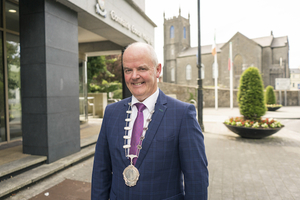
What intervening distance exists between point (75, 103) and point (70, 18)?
2.21 m

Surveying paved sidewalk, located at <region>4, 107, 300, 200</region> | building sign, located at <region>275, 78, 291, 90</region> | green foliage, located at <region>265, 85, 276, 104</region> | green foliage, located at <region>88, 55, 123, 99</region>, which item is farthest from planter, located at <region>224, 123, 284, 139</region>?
building sign, located at <region>275, 78, 291, 90</region>

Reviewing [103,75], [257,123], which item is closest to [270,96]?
[257,123]

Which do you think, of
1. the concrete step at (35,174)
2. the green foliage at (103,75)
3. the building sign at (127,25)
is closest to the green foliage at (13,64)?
the building sign at (127,25)

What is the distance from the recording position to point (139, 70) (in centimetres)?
146

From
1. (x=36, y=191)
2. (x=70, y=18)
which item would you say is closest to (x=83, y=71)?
(x=70, y=18)

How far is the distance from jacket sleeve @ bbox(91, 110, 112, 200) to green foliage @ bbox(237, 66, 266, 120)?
26.4 ft

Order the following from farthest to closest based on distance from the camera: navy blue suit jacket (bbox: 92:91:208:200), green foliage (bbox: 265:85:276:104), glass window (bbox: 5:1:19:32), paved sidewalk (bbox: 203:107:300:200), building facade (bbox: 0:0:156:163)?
1. green foliage (bbox: 265:85:276:104)
2. glass window (bbox: 5:1:19:32)
3. building facade (bbox: 0:0:156:163)
4. paved sidewalk (bbox: 203:107:300:200)
5. navy blue suit jacket (bbox: 92:91:208:200)

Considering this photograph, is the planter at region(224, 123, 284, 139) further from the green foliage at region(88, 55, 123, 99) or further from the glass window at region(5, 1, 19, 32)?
the green foliage at region(88, 55, 123, 99)

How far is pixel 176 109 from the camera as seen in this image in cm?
154

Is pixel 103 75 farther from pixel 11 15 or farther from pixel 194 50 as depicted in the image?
pixel 194 50

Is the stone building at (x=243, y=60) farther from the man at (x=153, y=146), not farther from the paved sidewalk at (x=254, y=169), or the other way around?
the man at (x=153, y=146)

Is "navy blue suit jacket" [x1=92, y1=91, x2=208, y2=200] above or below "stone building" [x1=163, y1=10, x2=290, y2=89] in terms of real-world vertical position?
below

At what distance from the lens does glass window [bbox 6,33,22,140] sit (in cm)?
666

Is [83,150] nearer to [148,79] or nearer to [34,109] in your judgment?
[34,109]
